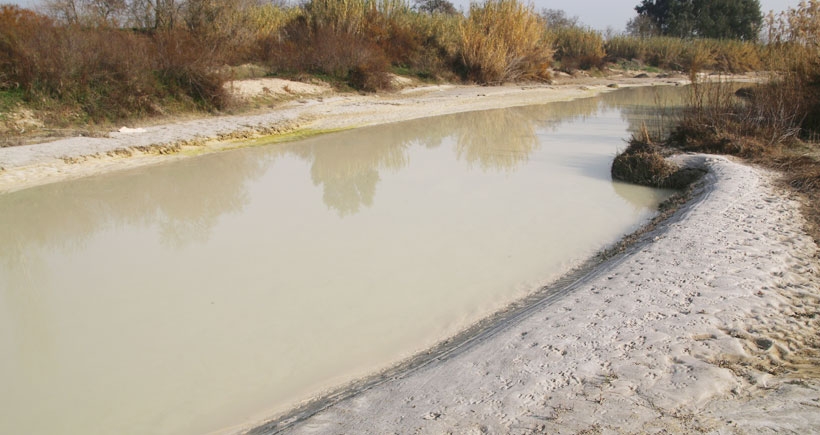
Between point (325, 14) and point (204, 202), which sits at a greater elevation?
point (325, 14)

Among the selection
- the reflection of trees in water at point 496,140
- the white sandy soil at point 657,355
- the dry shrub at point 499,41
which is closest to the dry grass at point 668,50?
the dry shrub at point 499,41

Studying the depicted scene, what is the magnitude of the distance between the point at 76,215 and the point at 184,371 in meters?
4.56

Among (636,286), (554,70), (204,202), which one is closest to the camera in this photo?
(636,286)

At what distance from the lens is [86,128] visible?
10367mm

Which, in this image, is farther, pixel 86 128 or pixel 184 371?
pixel 86 128

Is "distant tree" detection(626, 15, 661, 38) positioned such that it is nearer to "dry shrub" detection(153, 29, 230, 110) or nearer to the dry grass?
the dry grass

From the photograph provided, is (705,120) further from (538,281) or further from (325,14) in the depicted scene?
(325,14)

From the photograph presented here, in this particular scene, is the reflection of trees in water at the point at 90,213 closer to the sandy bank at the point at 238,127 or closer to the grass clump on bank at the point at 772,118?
the sandy bank at the point at 238,127

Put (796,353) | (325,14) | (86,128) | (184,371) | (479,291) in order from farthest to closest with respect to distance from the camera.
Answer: (325,14)
(86,128)
(479,291)
(184,371)
(796,353)

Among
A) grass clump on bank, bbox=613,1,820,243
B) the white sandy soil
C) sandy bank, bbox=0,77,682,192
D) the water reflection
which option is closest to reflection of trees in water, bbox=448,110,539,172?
the water reflection

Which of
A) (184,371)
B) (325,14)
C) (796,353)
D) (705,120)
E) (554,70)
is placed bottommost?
(184,371)

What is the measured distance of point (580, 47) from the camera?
29531 mm

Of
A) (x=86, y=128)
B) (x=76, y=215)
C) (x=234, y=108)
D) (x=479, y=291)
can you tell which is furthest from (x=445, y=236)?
(x=234, y=108)

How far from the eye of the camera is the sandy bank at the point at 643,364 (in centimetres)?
260
